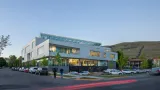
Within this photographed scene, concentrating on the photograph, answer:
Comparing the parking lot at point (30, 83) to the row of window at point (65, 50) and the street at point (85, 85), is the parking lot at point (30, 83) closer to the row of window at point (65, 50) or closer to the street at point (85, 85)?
the street at point (85, 85)

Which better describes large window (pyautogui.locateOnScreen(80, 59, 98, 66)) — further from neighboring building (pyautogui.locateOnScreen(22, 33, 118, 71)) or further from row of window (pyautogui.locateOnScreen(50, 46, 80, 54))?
row of window (pyautogui.locateOnScreen(50, 46, 80, 54))

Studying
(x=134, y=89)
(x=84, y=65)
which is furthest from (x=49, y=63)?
(x=134, y=89)

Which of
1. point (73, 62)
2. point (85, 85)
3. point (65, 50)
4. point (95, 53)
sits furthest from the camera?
point (95, 53)

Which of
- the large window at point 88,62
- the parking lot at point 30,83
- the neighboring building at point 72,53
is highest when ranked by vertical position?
the neighboring building at point 72,53

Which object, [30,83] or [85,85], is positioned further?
[30,83]

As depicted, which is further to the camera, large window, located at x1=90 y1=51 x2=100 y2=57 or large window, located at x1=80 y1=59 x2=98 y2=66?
large window, located at x1=90 y1=51 x2=100 y2=57

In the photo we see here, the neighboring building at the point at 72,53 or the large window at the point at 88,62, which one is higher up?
the neighboring building at the point at 72,53

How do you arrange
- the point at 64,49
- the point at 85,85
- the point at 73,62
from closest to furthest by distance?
1. the point at 85,85
2. the point at 64,49
3. the point at 73,62

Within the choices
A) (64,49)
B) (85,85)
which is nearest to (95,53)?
(64,49)

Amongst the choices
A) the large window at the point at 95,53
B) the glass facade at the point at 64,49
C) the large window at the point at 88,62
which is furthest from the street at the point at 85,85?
the large window at the point at 95,53

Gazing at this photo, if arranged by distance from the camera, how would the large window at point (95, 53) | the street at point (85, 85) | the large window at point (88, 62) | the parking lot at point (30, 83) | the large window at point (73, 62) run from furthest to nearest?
the large window at point (95, 53) < the large window at point (88, 62) < the large window at point (73, 62) < the parking lot at point (30, 83) < the street at point (85, 85)

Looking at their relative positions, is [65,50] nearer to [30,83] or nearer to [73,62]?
[73,62]

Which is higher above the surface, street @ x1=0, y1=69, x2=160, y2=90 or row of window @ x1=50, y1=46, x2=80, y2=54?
row of window @ x1=50, y1=46, x2=80, y2=54

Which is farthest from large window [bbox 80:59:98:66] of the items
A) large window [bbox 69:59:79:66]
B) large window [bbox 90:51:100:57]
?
large window [bbox 90:51:100:57]
